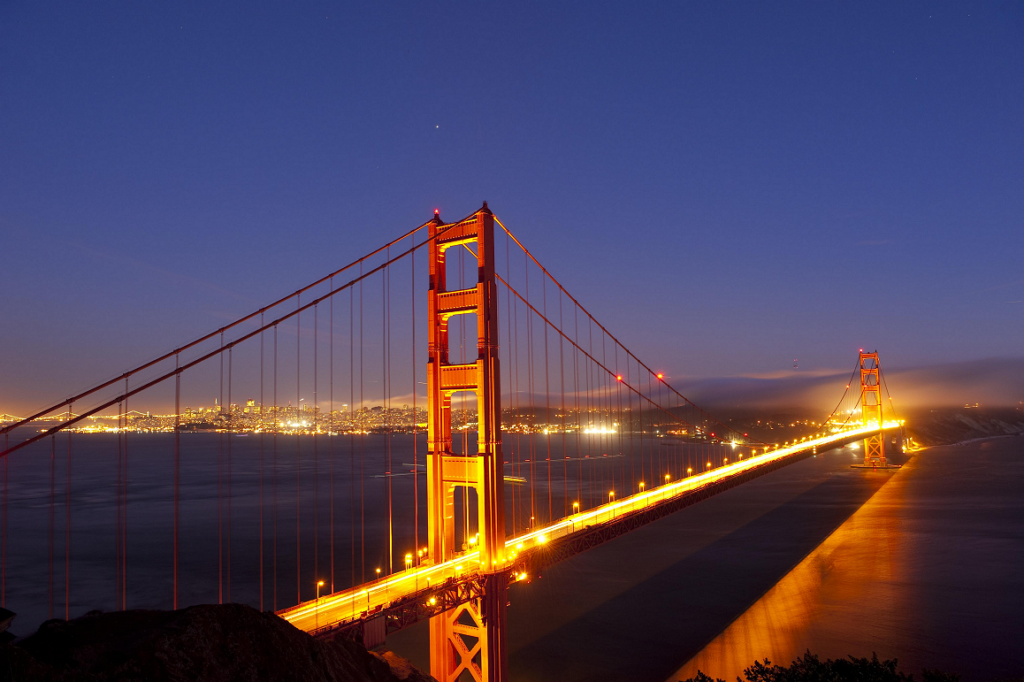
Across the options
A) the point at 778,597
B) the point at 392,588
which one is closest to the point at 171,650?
the point at 392,588

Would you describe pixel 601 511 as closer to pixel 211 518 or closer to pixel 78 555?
pixel 78 555

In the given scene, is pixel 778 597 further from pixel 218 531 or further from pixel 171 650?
pixel 218 531

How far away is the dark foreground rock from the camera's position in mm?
7000

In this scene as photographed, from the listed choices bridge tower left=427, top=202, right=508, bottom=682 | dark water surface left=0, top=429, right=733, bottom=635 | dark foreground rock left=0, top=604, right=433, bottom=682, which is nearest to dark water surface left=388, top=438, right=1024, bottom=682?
dark water surface left=0, top=429, right=733, bottom=635

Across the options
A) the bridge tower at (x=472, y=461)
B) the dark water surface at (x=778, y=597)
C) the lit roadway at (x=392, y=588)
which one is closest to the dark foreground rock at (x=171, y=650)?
the lit roadway at (x=392, y=588)

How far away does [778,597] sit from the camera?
30.9 meters

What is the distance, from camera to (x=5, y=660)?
21.0 feet

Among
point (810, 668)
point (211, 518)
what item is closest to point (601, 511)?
point (810, 668)

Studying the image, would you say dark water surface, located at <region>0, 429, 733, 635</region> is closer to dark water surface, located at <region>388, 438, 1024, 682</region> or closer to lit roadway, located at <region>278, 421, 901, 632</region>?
lit roadway, located at <region>278, 421, 901, 632</region>

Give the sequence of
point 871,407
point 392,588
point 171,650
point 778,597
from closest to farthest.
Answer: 1. point 171,650
2. point 392,588
3. point 778,597
4. point 871,407

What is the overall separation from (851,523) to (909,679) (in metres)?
44.1

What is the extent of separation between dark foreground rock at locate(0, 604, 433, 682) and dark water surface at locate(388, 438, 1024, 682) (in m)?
14.9

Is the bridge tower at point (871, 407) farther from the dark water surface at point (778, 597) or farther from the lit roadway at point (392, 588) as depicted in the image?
the lit roadway at point (392, 588)

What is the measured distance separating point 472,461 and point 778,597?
20.9 meters
